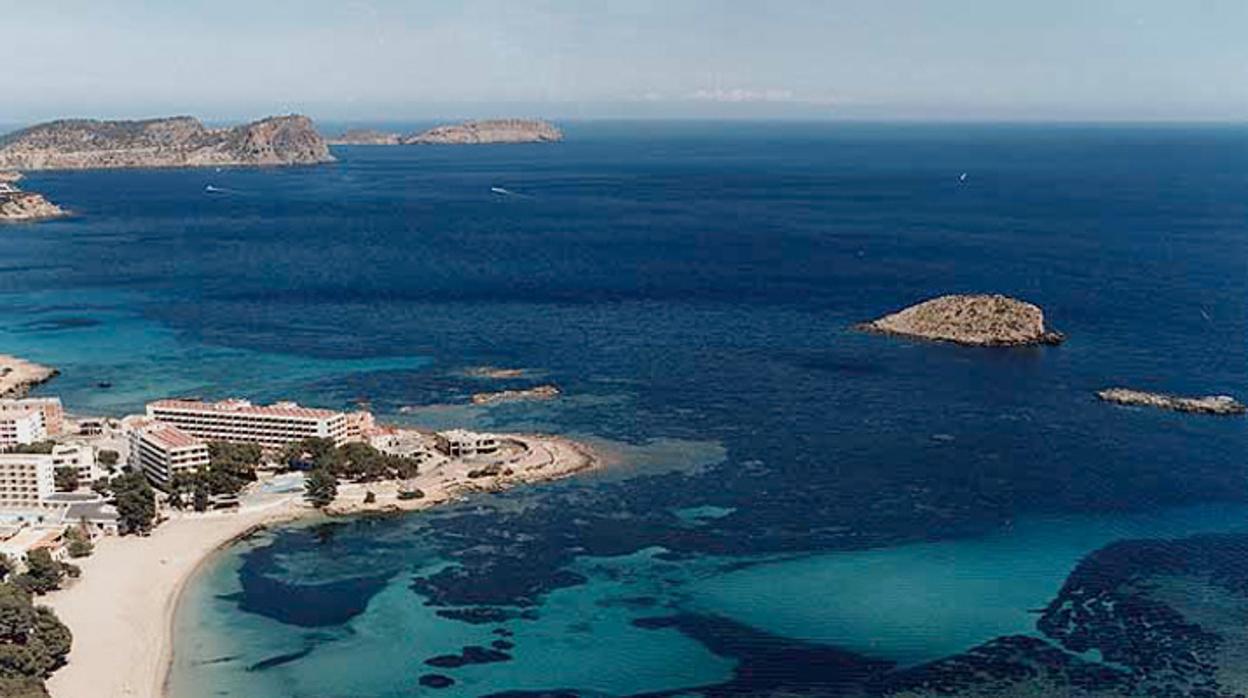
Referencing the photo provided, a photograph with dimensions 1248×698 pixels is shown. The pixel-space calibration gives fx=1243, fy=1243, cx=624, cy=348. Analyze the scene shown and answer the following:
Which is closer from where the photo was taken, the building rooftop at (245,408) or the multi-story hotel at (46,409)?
the building rooftop at (245,408)

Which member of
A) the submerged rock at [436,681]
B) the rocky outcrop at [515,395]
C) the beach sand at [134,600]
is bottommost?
the submerged rock at [436,681]

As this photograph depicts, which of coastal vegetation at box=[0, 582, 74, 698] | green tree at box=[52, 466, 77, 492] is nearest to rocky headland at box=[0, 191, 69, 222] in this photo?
green tree at box=[52, 466, 77, 492]

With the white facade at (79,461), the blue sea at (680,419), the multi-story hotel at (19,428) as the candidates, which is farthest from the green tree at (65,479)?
the blue sea at (680,419)

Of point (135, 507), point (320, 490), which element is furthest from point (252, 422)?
point (135, 507)

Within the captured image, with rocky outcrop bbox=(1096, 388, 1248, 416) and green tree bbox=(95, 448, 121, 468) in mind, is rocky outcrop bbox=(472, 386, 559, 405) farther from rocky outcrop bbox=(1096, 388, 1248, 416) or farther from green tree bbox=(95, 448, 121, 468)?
rocky outcrop bbox=(1096, 388, 1248, 416)

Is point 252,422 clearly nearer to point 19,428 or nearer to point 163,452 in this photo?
point 163,452

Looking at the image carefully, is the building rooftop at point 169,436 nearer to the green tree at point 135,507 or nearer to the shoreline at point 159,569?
the green tree at point 135,507

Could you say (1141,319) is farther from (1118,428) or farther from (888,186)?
(888,186)

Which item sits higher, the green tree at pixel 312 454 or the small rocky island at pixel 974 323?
the small rocky island at pixel 974 323
